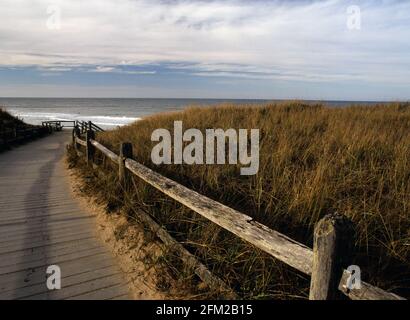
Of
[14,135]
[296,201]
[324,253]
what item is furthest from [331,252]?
[14,135]

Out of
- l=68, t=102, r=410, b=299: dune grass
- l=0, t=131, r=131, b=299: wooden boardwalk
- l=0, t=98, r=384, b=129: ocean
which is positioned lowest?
l=0, t=131, r=131, b=299: wooden boardwalk

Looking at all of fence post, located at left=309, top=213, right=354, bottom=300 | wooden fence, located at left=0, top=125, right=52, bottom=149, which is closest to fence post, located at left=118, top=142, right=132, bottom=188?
fence post, located at left=309, top=213, right=354, bottom=300

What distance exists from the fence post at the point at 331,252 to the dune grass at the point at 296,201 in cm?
67

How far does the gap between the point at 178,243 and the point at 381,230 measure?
2.20 m

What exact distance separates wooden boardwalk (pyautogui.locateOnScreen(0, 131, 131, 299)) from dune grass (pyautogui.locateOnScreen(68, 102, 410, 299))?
76cm

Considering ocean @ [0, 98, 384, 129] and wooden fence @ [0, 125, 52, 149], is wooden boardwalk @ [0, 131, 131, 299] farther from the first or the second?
ocean @ [0, 98, 384, 129]

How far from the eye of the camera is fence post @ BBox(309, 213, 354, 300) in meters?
2.06

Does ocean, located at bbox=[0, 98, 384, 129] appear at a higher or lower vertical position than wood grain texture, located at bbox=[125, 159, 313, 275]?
higher

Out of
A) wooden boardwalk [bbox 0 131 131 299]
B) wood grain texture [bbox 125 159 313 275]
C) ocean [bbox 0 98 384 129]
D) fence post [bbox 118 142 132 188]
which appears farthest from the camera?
ocean [bbox 0 98 384 129]

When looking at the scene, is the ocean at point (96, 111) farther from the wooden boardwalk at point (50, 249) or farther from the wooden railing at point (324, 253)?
the wooden railing at point (324, 253)

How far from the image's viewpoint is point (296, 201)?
13.0 feet

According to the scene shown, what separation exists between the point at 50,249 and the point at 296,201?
3.33m

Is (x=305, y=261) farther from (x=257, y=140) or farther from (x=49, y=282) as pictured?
(x=257, y=140)
